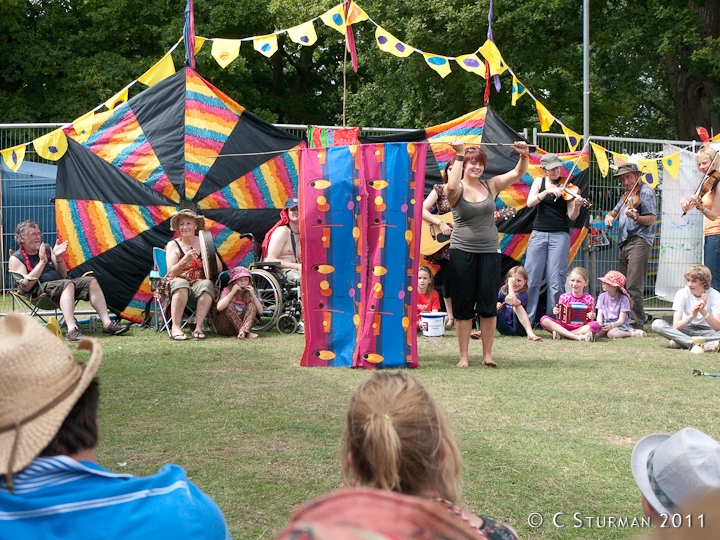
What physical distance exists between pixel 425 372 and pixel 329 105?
19267 millimetres

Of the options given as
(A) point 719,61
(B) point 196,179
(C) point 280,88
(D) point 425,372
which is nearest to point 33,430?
(D) point 425,372

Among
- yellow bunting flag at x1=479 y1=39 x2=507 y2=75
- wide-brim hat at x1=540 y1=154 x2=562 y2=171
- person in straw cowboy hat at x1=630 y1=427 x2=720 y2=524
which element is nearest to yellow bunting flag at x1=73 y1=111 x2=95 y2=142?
yellow bunting flag at x1=479 y1=39 x2=507 y2=75

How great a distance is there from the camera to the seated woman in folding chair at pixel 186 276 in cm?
901

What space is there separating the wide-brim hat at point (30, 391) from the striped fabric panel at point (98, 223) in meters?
8.27

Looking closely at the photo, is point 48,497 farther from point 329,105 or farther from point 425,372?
point 329,105

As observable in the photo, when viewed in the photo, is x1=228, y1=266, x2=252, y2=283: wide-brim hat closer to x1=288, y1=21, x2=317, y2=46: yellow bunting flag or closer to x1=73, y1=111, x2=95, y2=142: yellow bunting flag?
x1=73, y1=111, x2=95, y2=142: yellow bunting flag

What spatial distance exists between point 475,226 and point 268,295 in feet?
11.7

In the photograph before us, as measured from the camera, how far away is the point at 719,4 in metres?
17.9

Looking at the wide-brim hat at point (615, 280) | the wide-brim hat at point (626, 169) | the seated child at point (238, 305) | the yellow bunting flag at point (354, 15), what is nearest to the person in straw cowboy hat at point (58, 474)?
the seated child at point (238, 305)

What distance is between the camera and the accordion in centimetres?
940

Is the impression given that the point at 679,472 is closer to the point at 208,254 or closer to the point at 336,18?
the point at 208,254

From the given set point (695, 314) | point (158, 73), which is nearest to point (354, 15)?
point (158, 73)

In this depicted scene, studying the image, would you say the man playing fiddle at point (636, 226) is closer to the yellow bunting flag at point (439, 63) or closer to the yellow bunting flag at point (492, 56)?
the yellow bunting flag at point (492, 56)

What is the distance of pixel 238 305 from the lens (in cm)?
935
